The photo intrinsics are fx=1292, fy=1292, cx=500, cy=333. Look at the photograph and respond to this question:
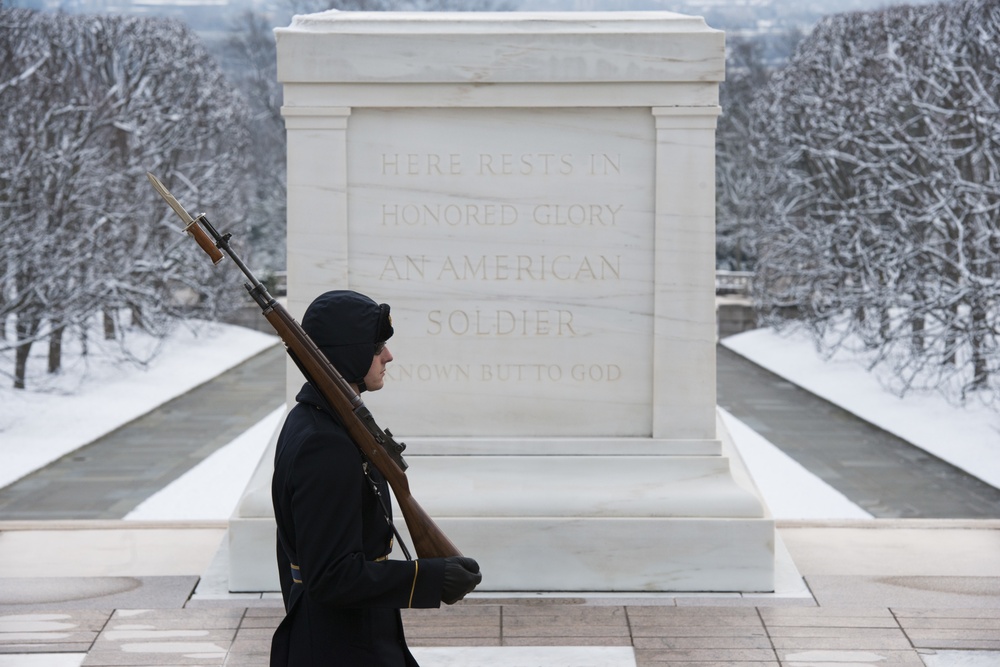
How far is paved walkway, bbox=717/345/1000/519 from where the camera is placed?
11.0 m

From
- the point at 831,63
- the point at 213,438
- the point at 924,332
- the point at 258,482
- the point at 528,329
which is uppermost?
the point at 831,63

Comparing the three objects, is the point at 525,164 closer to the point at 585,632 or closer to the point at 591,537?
the point at 591,537

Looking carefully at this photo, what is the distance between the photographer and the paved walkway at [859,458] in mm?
11016

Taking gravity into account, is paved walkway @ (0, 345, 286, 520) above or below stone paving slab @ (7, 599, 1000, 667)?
below

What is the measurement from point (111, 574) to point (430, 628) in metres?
1.64

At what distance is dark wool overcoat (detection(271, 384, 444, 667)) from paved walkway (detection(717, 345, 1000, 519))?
821cm

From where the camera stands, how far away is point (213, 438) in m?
14.4

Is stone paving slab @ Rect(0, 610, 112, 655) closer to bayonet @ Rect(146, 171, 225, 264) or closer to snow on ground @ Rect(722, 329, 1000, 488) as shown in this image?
bayonet @ Rect(146, 171, 225, 264)

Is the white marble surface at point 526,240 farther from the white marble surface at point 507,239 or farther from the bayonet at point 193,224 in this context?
the bayonet at point 193,224

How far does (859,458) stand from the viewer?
13.2m

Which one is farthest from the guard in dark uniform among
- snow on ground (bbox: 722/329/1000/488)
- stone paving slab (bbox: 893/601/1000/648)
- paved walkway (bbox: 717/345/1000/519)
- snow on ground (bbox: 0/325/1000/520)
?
snow on ground (bbox: 722/329/1000/488)

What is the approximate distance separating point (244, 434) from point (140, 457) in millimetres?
1262

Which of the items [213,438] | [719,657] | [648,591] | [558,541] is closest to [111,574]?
[558,541]

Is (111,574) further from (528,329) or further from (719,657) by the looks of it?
(719,657)
